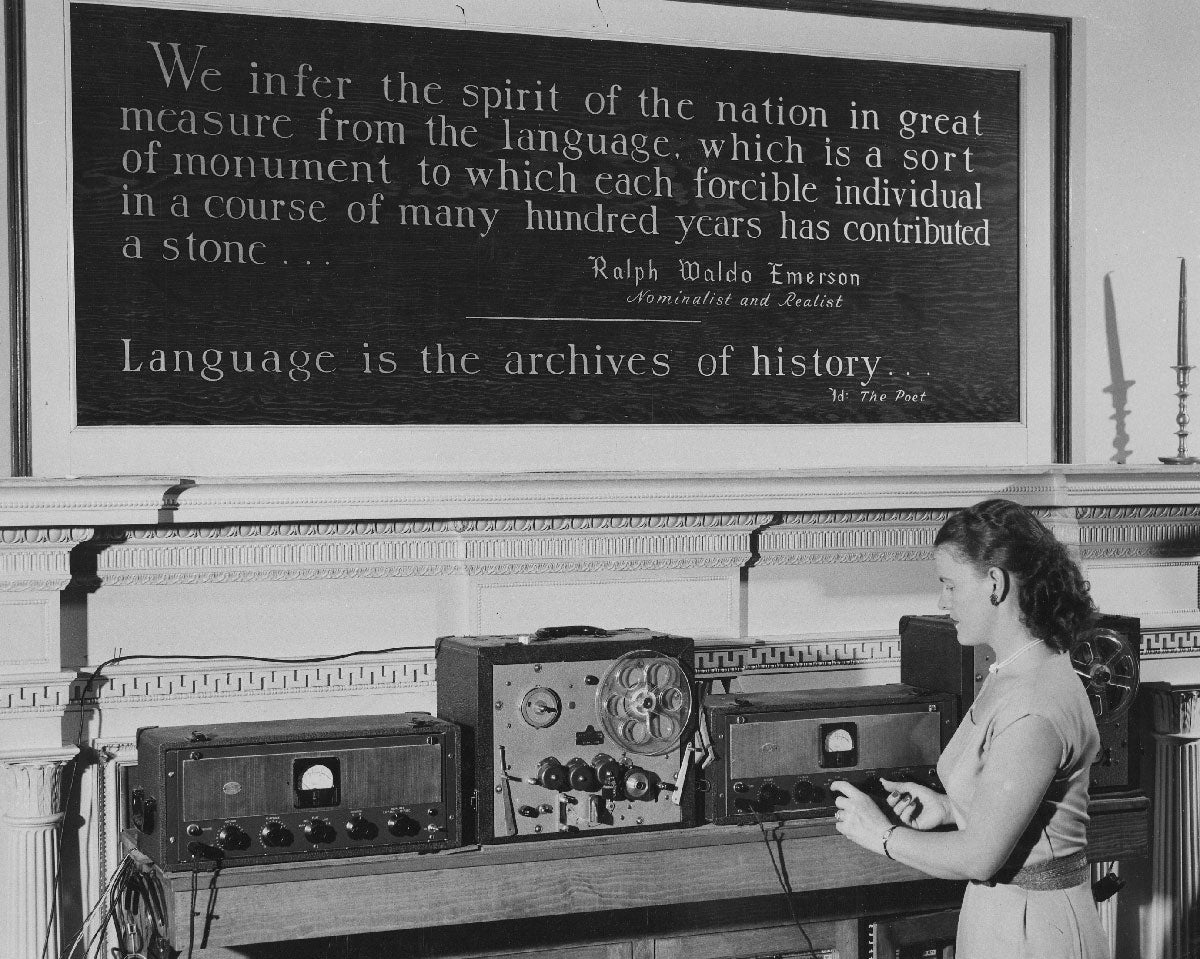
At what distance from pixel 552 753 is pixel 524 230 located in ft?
4.08

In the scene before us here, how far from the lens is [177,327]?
3.17 metres

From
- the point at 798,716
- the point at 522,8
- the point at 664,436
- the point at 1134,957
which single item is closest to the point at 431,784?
the point at 798,716

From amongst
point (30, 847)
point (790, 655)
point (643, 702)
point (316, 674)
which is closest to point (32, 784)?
point (30, 847)

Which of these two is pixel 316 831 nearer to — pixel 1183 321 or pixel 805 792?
pixel 805 792

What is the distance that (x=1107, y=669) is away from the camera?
3.31 m

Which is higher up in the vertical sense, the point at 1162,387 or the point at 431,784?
the point at 1162,387

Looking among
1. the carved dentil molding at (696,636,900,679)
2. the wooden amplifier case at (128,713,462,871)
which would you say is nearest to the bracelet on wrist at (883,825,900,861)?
the wooden amplifier case at (128,713,462,871)

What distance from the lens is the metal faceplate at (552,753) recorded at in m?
2.82

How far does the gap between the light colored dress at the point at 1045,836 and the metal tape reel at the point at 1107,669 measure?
3.08ft

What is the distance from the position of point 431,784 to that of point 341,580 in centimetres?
68

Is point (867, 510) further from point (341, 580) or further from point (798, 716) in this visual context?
point (341, 580)

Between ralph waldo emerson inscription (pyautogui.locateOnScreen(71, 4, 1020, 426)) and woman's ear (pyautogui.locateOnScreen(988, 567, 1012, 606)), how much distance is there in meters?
1.20

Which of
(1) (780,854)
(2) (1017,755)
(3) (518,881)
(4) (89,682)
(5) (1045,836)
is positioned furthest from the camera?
(4) (89,682)

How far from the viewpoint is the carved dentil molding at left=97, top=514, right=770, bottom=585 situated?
3139 millimetres
